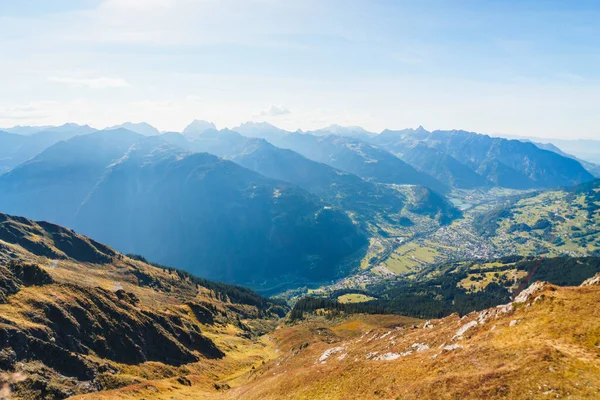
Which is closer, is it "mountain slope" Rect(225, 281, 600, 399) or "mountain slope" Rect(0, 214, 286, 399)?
"mountain slope" Rect(225, 281, 600, 399)

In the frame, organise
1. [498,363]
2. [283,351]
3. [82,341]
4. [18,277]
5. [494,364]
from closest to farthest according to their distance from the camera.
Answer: [498,363] → [494,364] → [82,341] → [18,277] → [283,351]

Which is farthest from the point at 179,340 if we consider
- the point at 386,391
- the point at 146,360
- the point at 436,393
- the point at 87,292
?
the point at 436,393

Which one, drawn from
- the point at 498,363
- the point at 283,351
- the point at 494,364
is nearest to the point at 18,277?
the point at 283,351

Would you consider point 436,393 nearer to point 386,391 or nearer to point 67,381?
point 386,391

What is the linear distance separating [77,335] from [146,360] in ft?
69.7

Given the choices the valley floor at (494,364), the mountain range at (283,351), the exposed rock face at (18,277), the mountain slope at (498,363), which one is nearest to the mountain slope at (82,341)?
the exposed rock face at (18,277)

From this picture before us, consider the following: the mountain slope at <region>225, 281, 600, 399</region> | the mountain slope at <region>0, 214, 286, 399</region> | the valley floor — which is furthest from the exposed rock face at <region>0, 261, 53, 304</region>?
the mountain slope at <region>225, 281, 600, 399</region>

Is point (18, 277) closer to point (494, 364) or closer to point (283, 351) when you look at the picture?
point (283, 351)

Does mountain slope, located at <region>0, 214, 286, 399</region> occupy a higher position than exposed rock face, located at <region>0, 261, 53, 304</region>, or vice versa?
exposed rock face, located at <region>0, 261, 53, 304</region>

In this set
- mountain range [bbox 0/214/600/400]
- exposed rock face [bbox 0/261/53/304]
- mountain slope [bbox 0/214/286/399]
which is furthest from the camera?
exposed rock face [bbox 0/261/53/304]

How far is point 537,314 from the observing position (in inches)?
1774

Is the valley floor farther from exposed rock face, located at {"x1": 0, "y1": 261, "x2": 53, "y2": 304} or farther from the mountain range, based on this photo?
exposed rock face, located at {"x1": 0, "y1": 261, "x2": 53, "y2": 304}

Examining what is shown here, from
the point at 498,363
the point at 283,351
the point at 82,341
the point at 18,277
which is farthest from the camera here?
the point at 283,351

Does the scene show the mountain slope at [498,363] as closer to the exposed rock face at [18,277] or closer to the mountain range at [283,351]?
the mountain range at [283,351]
